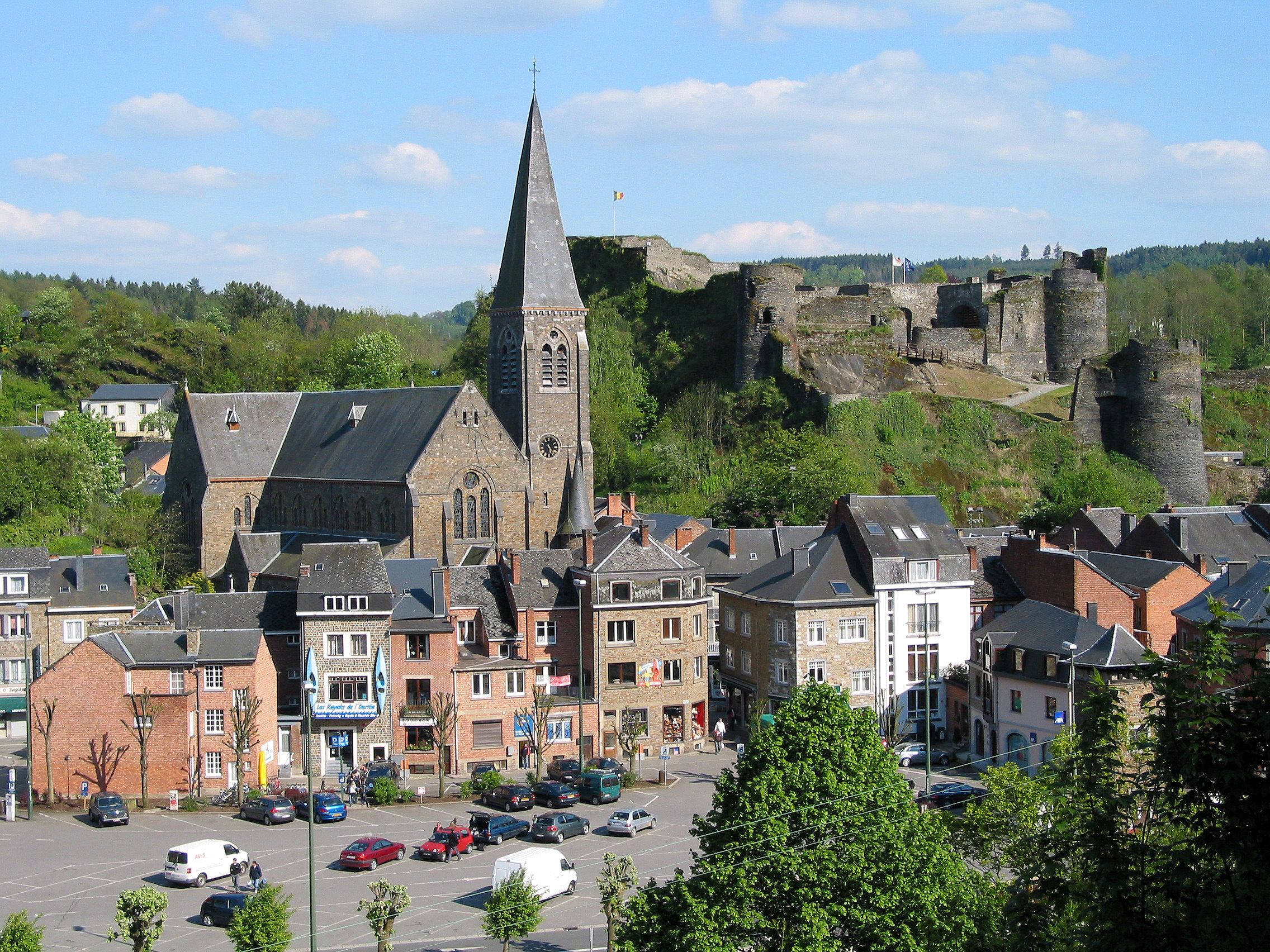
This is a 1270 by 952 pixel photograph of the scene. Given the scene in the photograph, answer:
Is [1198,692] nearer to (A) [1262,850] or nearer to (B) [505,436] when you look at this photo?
(A) [1262,850]

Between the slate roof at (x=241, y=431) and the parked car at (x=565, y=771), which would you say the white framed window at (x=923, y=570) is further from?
the slate roof at (x=241, y=431)

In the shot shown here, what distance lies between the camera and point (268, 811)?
3566cm

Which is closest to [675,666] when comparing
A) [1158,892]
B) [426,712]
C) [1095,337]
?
[426,712]

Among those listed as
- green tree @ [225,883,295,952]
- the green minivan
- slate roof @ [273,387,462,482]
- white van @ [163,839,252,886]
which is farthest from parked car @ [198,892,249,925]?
slate roof @ [273,387,462,482]

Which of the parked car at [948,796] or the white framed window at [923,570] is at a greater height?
the white framed window at [923,570]

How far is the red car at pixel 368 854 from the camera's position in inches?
1249

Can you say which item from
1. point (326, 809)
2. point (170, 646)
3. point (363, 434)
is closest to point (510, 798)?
point (326, 809)

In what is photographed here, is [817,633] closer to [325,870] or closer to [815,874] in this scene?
[325,870]

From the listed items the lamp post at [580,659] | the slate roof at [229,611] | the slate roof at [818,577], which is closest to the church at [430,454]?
the lamp post at [580,659]

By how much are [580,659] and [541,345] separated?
1943cm

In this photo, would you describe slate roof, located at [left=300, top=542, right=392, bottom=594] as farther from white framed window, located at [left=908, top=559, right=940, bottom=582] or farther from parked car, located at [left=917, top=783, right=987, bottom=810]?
parked car, located at [left=917, top=783, right=987, bottom=810]

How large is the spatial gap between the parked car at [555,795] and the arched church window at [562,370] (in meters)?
Answer: 24.5

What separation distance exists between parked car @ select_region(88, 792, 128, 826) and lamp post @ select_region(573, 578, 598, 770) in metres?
11.7

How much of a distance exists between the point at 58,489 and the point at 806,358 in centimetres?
3778
